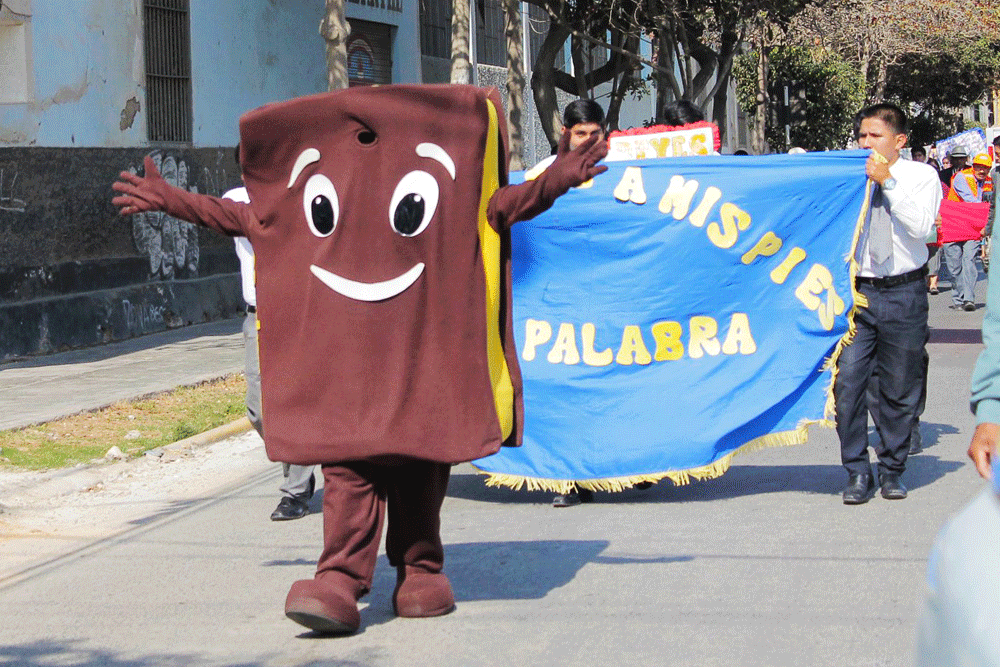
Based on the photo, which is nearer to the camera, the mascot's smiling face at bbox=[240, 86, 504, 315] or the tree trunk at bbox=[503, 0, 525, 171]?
the mascot's smiling face at bbox=[240, 86, 504, 315]

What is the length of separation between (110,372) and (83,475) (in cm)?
392

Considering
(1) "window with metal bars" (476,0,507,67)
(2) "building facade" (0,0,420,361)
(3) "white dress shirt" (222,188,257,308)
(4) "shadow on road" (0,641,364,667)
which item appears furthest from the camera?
(1) "window with metal bars" (476,0,507,67)

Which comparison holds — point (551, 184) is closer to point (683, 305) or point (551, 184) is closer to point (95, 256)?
point (683, 305)

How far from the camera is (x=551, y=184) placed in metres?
5.02

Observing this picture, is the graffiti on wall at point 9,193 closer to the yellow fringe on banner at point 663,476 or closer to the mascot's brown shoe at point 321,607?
the yellow fringe on banner at point 663,476

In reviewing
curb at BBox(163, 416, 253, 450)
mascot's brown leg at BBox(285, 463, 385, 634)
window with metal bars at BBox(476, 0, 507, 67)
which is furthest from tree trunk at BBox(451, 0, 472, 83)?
window with metal bars at BBox(476, 0, 507, 67)

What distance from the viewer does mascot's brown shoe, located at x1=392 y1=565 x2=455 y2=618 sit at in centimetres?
538

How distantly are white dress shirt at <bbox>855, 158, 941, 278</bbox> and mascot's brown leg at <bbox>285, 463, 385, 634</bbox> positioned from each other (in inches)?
130

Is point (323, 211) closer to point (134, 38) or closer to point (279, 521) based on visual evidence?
point (279, 521)

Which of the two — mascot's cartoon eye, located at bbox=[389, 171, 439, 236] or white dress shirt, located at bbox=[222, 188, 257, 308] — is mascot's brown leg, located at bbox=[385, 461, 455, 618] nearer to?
mascot's cartoon eye, located at bbox=[389, 171, 439, 236]

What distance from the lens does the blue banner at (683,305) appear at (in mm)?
7371

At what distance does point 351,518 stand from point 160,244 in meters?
11.5

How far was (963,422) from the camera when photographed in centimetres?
959

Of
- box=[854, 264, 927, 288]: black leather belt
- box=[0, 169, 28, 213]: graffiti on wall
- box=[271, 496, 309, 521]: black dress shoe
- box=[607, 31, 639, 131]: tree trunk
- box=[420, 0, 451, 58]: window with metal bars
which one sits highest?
box=[420, 0, 451, 58]: window with metal bars
